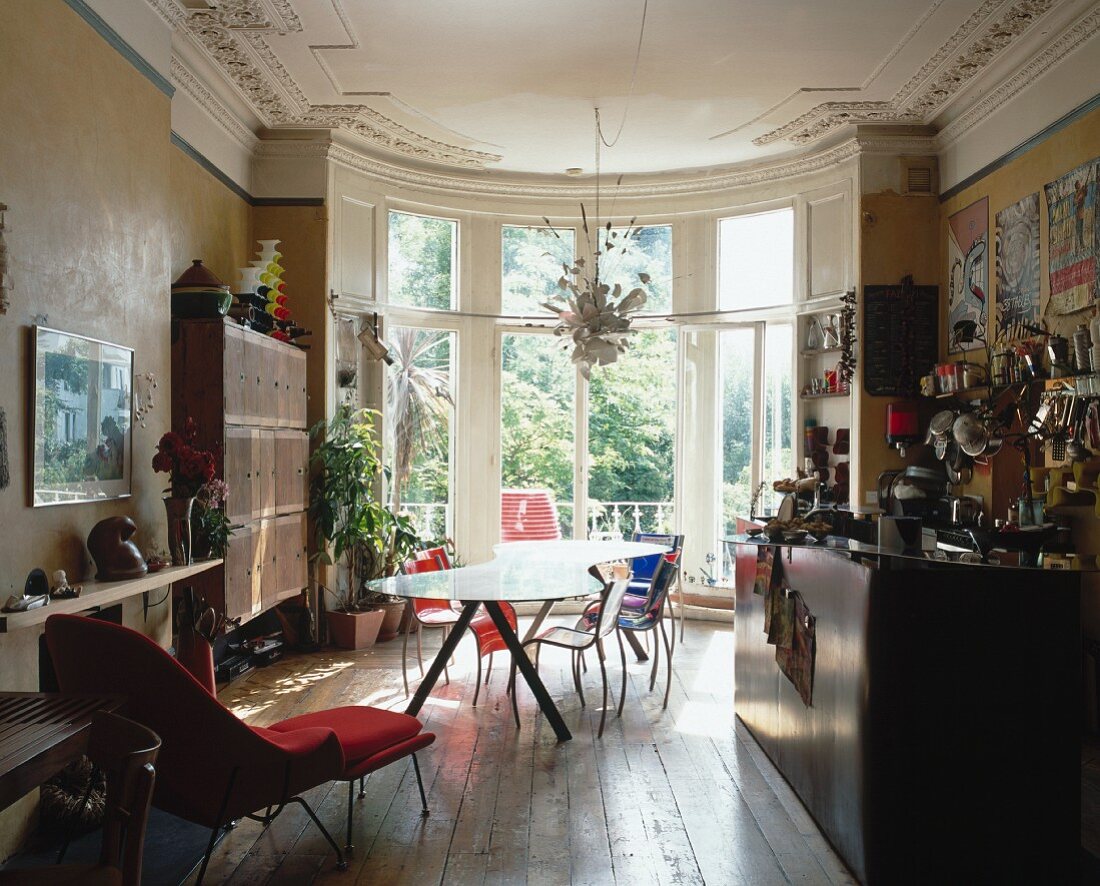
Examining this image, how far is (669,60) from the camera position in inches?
218

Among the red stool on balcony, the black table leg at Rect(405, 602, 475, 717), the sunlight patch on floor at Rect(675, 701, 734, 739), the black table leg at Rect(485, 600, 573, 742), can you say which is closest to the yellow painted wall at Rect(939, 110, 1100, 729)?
the sunlight patch on floor at Rect(675, 701, 734, 739)

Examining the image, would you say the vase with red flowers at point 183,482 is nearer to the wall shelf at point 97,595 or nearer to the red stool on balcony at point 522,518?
the wall shelf at point 97,595

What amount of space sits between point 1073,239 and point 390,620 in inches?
205

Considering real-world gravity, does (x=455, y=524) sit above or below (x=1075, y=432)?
below

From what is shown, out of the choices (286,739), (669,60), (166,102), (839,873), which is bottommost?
(839,873)

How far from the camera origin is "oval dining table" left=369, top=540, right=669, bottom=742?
4621 mm

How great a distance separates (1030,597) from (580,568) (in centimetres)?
287

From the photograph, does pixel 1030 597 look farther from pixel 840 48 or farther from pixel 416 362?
pixel 416 362

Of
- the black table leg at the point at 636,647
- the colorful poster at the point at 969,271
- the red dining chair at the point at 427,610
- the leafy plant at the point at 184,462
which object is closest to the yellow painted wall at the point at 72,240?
the leafy plant at the point at 184,462

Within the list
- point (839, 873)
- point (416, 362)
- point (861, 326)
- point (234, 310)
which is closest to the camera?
point (839, 873)

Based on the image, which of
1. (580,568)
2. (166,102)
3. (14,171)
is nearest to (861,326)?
(580,568)

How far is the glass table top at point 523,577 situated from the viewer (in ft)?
15.2

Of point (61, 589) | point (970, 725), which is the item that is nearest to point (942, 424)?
point (970, 725)

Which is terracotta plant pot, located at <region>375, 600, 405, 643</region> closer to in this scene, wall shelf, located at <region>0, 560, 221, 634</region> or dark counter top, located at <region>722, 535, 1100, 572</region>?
wall shelf, located at <region>0, 560, 221, 634</region>
